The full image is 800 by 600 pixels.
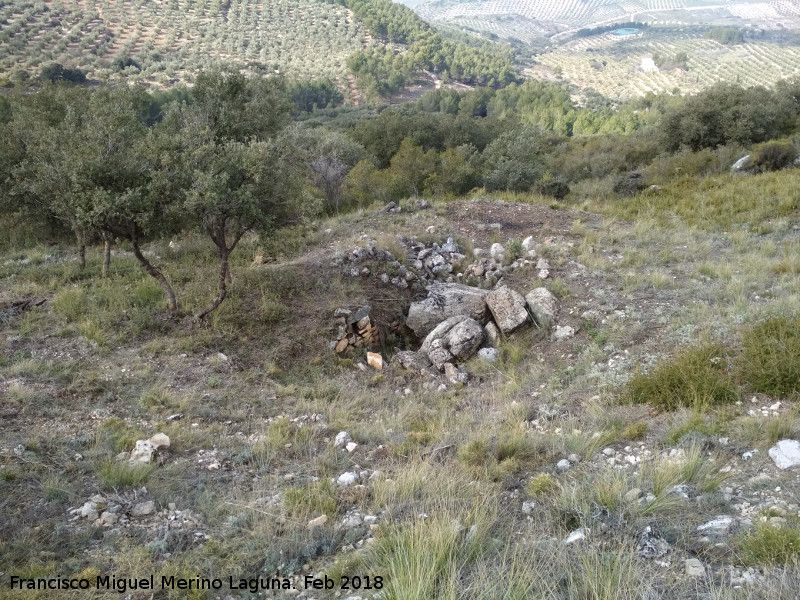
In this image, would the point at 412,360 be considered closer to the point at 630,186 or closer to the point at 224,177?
the point at 224,177

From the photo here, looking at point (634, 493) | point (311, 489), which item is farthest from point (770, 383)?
point (311, 489)

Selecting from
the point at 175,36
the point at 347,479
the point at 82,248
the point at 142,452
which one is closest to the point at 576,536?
the point at 347,479

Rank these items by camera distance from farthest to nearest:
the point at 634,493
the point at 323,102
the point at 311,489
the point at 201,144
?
the point at 323,102 < the point at 201,144 < the point at 311,489 < the point at 634,493

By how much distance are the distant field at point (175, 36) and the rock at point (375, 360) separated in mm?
55293

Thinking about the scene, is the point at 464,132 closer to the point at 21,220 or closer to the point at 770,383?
the point at 21,220

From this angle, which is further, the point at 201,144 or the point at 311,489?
the point at 201,144

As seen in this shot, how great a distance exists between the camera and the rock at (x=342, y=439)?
17.6ft

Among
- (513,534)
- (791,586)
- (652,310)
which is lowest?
(652,310)

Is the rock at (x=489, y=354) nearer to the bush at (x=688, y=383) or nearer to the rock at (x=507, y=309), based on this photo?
the rock at (x=507, y=309)

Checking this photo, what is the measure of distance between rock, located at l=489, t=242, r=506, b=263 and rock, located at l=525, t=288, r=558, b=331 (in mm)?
2375

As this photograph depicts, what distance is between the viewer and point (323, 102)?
66.1 metres

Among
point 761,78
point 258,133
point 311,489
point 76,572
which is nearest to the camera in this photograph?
point 76,572

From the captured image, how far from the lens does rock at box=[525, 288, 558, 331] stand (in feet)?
29.1

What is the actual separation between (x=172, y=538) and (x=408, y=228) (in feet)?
34.9
